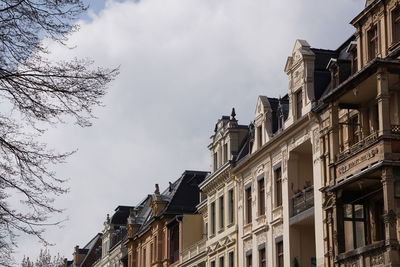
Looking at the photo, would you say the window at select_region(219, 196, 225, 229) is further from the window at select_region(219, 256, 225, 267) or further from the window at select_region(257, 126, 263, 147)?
the window at select_region(257, 126, 263, 147)

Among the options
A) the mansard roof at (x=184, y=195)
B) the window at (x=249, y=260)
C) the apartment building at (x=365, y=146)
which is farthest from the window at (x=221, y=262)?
the apartment building at (x=365, y=146)

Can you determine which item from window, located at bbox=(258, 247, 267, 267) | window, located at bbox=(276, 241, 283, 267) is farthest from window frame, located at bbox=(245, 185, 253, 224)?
window, located at bbox=(276, 241, 283, 267)

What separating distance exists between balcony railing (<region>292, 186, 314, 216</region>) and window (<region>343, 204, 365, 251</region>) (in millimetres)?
3589

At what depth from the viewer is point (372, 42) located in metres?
33.2

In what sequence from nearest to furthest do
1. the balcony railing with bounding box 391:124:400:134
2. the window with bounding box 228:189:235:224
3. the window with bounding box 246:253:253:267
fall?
the balcony railing with bounding box 391:124:400:134 < the window with bounding box 246:253:253:267 < the window with bounding box 228:189:235:224

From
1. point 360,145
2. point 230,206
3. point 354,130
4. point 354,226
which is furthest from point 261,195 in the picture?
point 360,145

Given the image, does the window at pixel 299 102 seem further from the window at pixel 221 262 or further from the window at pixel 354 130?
the window at pixel 221 262

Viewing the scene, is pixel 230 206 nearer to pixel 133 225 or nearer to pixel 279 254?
pixel 279 254

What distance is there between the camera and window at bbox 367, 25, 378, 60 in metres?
32.8

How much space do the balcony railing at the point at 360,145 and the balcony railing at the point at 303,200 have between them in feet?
17.2

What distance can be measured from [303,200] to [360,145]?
771 cm

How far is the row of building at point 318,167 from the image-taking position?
2973 cm

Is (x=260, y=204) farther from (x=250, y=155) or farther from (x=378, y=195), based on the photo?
(x=378, y=195)

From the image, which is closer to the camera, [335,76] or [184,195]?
[335,76]
